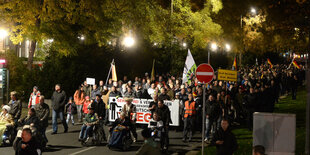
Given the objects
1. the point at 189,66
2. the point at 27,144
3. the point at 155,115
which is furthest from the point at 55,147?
the point at 189,66

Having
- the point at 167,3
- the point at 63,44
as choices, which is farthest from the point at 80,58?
the point at 167,3

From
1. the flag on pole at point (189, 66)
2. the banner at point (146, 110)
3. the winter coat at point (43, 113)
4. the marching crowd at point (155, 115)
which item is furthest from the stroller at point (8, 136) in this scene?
the flag on pole at point (189, 66)

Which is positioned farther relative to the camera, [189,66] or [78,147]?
[189,66]

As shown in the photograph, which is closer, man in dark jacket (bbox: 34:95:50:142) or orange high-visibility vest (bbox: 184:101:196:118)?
man in dark jacket (bbox: 34:95:50:142)

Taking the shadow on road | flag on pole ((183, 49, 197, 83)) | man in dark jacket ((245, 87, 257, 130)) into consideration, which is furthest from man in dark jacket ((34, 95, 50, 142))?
flag on pole ((183, 49, 197, 83))

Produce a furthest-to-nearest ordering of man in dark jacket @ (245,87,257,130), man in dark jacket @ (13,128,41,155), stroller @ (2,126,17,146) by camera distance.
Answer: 1. man in dark jacket @ (245,87,257,130)
2. stroller @ (2,126,17,146)
3. man in dark jacket @ (13,128,41,155)

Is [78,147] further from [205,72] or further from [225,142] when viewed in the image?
[225,142]

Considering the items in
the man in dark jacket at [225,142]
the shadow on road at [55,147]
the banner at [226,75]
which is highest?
the banner at [226,75]

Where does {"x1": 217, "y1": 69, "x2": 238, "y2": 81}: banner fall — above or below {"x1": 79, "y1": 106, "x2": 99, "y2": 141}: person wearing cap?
A: above

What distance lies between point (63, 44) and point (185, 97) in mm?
10977

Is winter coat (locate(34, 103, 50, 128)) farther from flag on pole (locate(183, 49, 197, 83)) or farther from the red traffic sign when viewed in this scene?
flag on pole (locate(183, 49, 197, 83))

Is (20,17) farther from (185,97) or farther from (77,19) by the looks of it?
(185,97)

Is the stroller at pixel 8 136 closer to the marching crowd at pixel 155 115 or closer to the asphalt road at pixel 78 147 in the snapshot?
the marching crowd at pixel 155 115

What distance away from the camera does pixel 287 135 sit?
8305 millimetres
